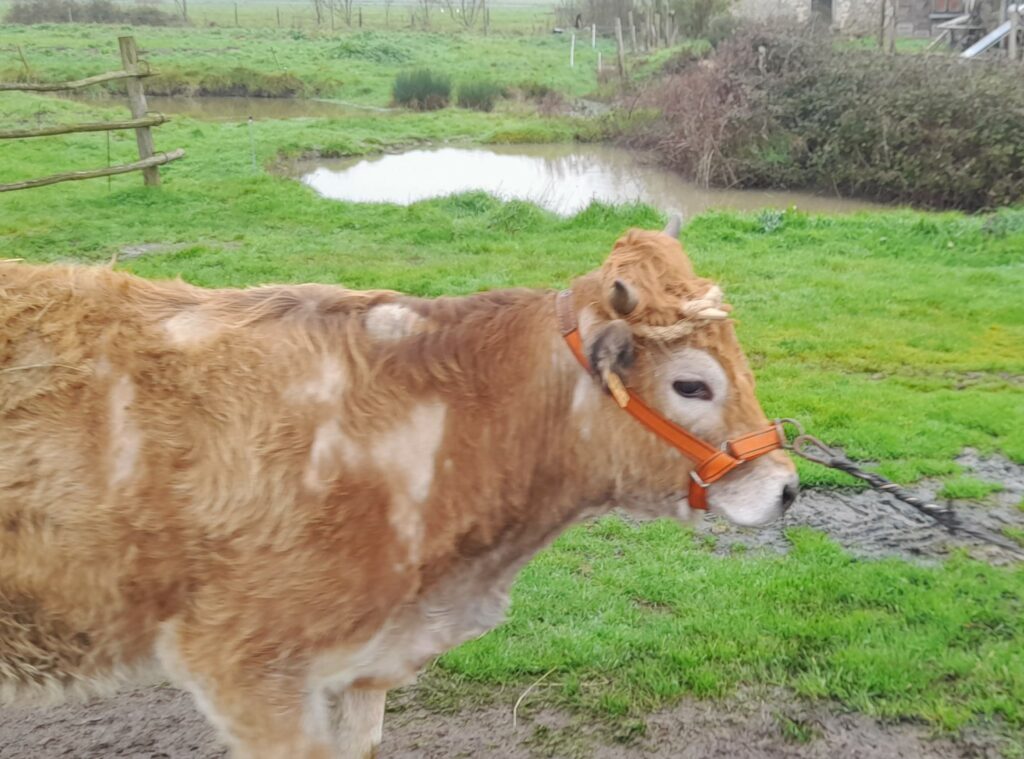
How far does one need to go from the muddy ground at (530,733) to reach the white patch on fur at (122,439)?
1.76 meters

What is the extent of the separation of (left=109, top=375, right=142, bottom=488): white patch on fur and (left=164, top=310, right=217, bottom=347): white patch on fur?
0.22 m

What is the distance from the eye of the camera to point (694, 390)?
8.91 ft

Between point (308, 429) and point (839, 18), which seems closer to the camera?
point (308, 429)

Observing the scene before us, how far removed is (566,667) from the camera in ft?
14.0

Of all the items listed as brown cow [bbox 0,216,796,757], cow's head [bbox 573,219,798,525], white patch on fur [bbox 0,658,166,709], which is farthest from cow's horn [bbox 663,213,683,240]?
white patch on fur [bbox 0,658,166,709]

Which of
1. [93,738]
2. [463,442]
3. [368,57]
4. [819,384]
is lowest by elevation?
[93,738]

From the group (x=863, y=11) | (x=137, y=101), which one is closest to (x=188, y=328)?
(x=137, y=101)

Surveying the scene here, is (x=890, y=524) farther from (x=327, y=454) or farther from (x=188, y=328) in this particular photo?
(x=188, y=328)

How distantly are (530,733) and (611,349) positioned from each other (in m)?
2.06

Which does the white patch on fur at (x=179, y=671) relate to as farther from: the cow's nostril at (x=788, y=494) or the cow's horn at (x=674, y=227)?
the cow's horn at (x=674, y=227)

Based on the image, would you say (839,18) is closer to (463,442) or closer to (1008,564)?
(1008,564)

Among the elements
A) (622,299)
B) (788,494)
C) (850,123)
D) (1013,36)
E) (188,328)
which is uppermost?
(1013,36)

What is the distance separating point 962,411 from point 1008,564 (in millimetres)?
2117

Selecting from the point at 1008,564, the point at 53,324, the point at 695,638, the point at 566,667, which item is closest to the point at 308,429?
the point at 53,324
